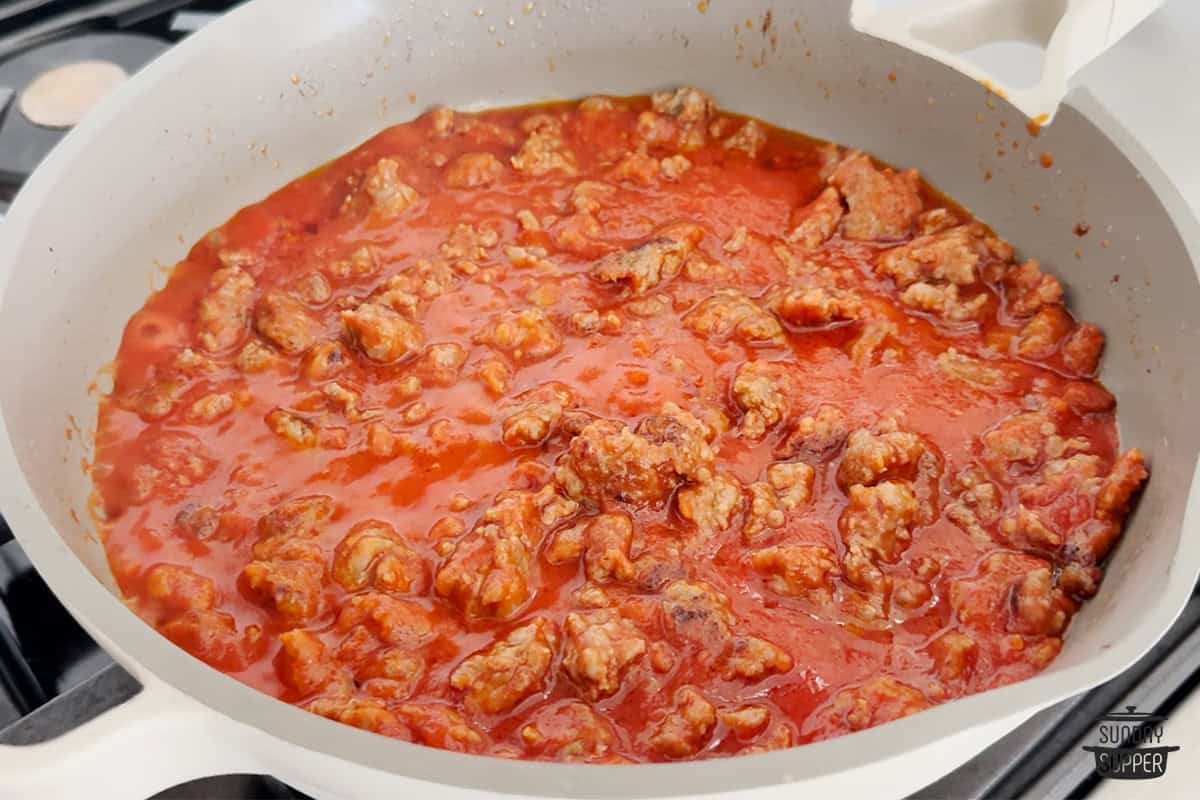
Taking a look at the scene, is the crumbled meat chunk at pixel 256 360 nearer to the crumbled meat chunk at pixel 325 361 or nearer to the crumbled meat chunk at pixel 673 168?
the crumbled meat chunk at pixel 325 361

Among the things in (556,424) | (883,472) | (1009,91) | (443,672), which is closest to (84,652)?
(443,672)

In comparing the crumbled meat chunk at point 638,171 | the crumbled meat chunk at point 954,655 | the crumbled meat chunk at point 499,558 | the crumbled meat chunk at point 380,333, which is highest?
the crumbled meat chunk at point 638,171

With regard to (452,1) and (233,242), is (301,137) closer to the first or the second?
(233,242)

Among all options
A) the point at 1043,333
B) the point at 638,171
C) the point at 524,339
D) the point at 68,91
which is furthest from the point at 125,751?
the point at 68,91

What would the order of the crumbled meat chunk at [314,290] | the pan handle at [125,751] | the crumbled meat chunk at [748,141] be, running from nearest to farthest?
the pan handle at [125,751], the crumbled meat chunk at [314,290], the crumbled meat chunk at [748,141]

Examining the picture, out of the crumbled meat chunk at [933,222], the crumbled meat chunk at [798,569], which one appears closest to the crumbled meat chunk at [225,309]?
the crumbled meat chunk at [798,569]

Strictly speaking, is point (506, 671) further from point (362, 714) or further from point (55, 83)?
point (55, 83)

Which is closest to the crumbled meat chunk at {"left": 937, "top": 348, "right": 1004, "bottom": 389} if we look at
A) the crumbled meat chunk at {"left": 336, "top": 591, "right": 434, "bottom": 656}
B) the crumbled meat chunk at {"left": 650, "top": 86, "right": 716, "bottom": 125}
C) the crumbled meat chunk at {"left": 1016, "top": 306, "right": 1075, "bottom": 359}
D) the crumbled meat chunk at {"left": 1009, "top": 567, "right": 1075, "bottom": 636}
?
the crumbled meat chunk at {"left": 1016, "top": 306, "right": 1075, "bottom": 359}
